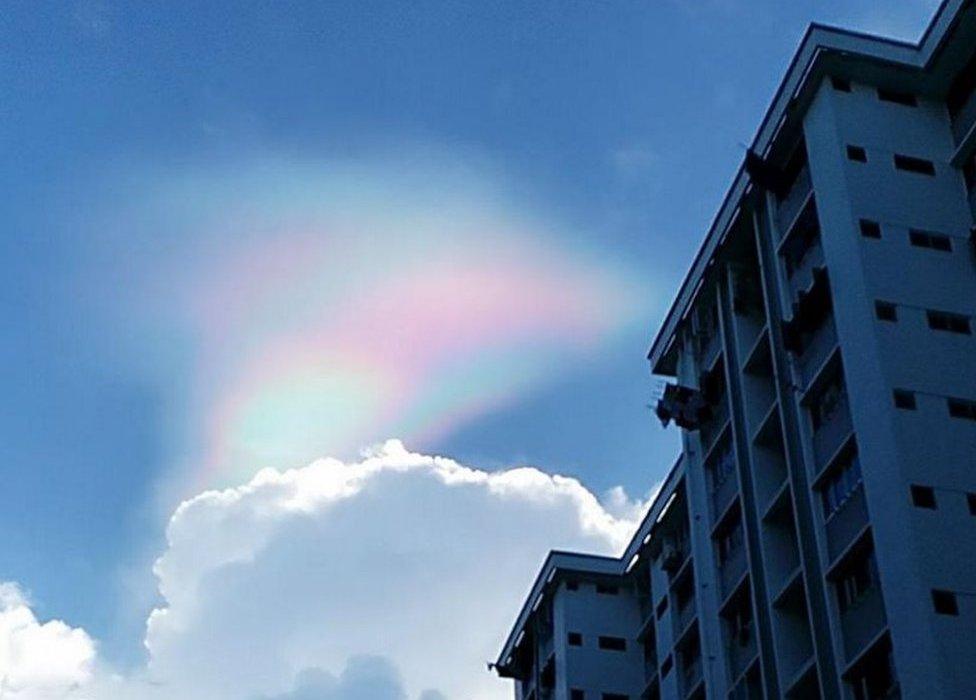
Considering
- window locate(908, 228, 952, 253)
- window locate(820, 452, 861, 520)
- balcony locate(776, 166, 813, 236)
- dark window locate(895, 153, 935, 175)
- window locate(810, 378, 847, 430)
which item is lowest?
window locate(820, 452, 861, 520)

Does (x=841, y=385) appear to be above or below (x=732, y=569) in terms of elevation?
above

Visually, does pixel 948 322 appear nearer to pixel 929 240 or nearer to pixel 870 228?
pixel 929 240

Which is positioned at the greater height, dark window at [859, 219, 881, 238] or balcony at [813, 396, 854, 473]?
dark window at [859, 219, 881, 238]

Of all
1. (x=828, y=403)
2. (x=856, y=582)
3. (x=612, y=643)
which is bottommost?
(x=856, y=582)

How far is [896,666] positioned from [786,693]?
22.2 feet

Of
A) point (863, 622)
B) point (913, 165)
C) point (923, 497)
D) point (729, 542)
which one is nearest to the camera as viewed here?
point (923, 497)

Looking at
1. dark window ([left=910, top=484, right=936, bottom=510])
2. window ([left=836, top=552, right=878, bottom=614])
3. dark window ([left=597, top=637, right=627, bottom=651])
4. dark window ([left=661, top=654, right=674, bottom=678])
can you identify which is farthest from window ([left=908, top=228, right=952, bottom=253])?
dark window ([left=597, top=637, right=627, bottom=651])

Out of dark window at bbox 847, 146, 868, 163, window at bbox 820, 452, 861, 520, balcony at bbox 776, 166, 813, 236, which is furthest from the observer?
balcony at bbox 776, 166, 813, 236

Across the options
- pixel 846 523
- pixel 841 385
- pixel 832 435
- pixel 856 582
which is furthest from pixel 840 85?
pixel 856 582

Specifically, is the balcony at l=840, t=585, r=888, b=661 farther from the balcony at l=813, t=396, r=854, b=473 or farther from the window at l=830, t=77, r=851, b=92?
the window at l=830, t=77, r=851, b=92

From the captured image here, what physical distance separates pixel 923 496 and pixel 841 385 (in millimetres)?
5169

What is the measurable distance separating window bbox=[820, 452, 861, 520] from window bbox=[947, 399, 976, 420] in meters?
2.46

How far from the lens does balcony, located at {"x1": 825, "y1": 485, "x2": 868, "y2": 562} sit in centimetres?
3750

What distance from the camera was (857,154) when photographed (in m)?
41.4
